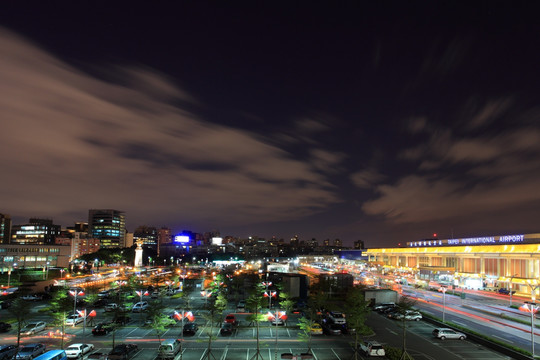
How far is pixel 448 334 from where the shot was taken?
43469 millimetres

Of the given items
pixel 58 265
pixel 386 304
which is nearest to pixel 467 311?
pixel 386 304

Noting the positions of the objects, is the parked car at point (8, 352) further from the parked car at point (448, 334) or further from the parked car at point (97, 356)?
the parked car at point (448, 334)

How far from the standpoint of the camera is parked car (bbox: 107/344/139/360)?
34.1 m

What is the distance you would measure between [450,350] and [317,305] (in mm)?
14853

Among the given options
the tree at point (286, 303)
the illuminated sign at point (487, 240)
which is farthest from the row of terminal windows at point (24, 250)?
the illuminated sign at point (487, 240)

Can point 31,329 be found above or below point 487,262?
below

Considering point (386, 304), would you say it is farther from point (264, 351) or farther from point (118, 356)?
point (118, 356)

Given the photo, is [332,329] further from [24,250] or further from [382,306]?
[24,250]

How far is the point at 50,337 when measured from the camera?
43250 mm

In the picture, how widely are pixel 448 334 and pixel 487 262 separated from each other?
69.3 m

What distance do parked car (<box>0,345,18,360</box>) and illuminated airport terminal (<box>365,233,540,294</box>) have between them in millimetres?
74181

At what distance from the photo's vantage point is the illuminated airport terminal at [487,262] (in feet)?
279

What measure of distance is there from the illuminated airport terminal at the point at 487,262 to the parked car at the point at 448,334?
31279 mm

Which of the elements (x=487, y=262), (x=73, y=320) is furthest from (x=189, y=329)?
(x=487, y=262)
